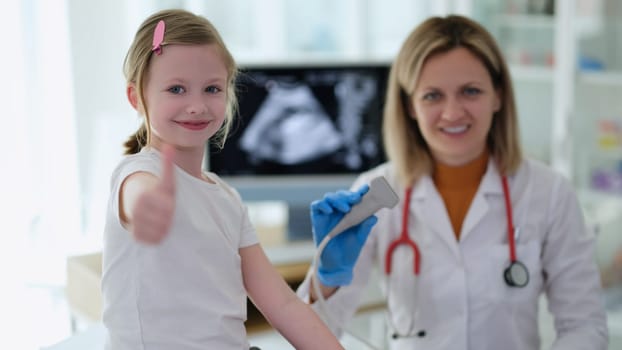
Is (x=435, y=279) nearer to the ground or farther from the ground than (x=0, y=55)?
nearer to the ground

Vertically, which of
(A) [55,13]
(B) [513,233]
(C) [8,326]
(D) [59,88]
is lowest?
(C) [8,326]

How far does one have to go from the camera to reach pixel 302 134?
8.16 ft

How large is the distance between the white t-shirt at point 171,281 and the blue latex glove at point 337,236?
1.07ft

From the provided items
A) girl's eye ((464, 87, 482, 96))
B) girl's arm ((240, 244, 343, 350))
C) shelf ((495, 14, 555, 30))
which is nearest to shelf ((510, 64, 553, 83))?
shelf ((495, 14, 555, 30))

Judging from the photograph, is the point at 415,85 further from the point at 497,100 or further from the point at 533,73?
the point at 533,73

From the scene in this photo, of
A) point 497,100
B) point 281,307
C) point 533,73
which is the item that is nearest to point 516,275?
point 497,100

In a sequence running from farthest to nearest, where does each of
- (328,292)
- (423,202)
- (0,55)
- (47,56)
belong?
1. (47,56)
2. (0,55)
3. (423,202)
4. (328,292)

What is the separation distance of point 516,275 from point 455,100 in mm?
375

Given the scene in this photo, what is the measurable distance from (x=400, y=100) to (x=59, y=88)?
4.17ft

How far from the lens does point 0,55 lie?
2.14m

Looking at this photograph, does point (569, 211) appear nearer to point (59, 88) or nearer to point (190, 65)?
point (190, 65)

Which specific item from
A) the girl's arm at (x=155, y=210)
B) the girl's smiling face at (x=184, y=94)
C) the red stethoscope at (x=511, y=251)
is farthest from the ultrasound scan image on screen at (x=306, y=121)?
the girl's arm at (x=155, y=210)

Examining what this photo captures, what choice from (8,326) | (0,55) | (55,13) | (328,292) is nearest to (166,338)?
(328,292)

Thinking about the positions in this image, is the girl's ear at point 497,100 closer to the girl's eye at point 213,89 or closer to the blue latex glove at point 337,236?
the blue latex glove at point 337,236
